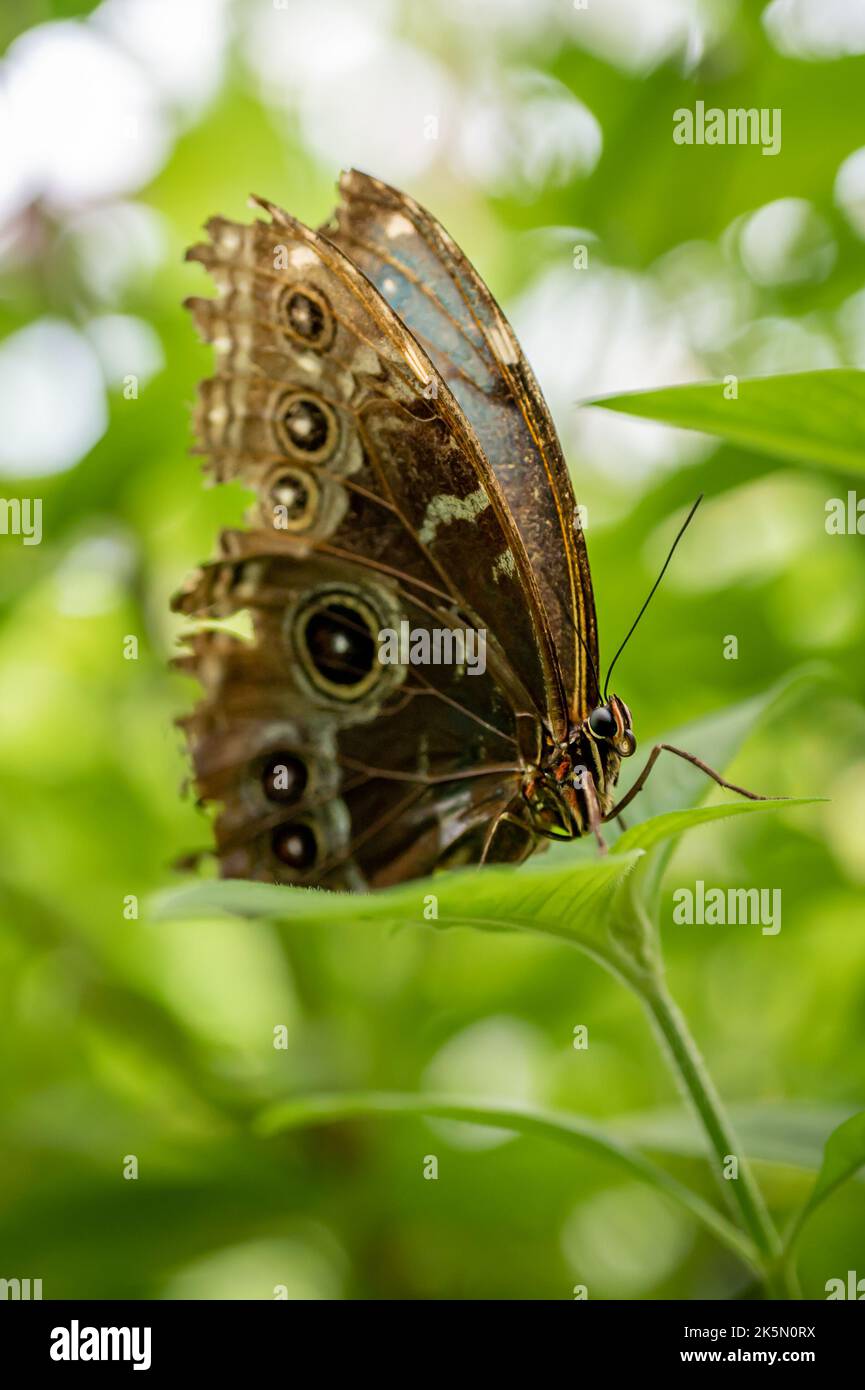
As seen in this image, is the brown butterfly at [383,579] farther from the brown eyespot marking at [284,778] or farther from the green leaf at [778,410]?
the green leaf at [778,410]

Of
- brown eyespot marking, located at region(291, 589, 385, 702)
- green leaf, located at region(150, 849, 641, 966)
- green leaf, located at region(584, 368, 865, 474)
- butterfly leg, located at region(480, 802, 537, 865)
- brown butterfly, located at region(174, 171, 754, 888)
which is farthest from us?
brown eyespot marking, located at region(291, 589, 385, 702)

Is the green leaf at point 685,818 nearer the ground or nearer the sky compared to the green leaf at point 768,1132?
nearer the sky

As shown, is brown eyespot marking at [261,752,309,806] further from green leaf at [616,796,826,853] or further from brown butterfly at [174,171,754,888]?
green leaf at [616,796,826,853]

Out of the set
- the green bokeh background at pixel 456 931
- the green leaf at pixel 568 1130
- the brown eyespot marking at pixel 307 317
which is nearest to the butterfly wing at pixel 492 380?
the brown eyespot marking at pixel 307 317

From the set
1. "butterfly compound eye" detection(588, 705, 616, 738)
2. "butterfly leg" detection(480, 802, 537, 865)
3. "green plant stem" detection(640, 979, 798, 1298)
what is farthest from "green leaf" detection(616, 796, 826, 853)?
"butterfly leg" detection(480, 802, 537, 865)

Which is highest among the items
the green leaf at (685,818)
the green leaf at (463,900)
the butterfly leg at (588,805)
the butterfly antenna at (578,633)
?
the butterfly antenna at (578,633)
